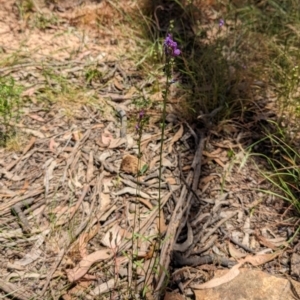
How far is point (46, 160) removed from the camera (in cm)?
250

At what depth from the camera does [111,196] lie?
2314 mm

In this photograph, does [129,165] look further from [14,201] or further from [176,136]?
[14,201]

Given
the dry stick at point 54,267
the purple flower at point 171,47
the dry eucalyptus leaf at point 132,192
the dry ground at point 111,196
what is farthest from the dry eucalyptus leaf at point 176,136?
the purple flower at point 171,47

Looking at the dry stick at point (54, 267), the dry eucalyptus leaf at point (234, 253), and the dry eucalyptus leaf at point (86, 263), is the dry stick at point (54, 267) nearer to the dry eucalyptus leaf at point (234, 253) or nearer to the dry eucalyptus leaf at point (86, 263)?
the dry eucalyptus leaf at point (86, 263)

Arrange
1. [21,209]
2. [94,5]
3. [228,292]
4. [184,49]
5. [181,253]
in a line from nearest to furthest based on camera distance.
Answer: [228,292]
[181,253]
[21,209]
[184,49]
[94,5]

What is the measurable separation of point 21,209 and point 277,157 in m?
1.52

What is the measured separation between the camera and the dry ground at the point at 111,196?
1.98m

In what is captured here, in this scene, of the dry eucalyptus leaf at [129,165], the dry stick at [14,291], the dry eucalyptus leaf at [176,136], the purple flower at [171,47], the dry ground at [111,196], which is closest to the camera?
the purple flower at [171,47]

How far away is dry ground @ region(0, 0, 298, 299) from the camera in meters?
1.98

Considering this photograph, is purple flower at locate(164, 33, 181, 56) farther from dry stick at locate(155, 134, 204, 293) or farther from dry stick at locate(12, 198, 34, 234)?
dry stick at locate(12, 198, 34, 234)

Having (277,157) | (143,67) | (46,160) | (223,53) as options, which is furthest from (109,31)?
(277,157)

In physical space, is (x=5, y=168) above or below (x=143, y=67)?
below

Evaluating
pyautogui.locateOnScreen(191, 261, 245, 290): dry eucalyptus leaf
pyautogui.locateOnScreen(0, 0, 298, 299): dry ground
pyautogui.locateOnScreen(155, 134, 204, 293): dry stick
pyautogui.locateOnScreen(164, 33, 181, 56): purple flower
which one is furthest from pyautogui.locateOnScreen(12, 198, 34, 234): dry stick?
pyautogui.locateOnScreen(164, 33, 181, 56): purple flower

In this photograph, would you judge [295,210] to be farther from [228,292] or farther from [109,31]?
[109,31]
